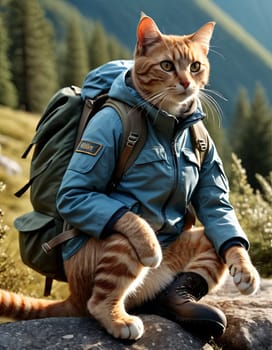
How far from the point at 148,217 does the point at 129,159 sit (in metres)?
0.40

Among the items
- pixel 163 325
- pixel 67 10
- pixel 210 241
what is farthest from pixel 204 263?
pixel 67 10

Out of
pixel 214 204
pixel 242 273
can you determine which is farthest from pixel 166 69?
pixel 242 273

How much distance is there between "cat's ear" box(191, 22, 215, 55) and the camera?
4.51 metres

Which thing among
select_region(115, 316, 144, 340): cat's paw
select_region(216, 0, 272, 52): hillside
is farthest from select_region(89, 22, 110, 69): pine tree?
select_region(115, 316, 144, 340): cat's paw

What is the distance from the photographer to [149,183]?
14.0ft

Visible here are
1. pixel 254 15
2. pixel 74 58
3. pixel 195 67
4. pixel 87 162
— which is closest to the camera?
pixel 87 162

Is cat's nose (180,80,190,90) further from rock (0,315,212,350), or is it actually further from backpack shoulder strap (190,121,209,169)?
Result: rock (0,315,212,350)

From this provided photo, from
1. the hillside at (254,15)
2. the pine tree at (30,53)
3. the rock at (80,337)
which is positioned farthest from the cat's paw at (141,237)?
the hillside at (254,15)

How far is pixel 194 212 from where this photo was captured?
187 inches

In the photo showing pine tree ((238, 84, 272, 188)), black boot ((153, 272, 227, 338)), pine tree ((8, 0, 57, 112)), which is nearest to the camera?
black boot ((153, 272, 227, 338))

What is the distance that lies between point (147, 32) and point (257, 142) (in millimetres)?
28461

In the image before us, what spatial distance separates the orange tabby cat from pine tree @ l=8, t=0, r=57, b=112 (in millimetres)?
28090

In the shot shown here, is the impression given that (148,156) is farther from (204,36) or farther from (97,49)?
(97,49)

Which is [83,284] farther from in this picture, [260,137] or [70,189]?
[260,137]
